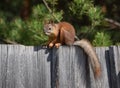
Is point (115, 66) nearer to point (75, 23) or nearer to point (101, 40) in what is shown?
point (101, 40)

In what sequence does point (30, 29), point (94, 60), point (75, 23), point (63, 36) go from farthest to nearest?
point (75, 23) → point (30, 29) → point (63, 36) → point (94, 60)

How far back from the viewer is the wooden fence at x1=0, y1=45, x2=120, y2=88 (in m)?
3.22

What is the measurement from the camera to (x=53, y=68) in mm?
3217

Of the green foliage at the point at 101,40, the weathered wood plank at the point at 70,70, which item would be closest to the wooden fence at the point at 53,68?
the weathered wood plank at the point at 70,70

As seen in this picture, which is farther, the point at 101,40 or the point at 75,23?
the point at 75,23

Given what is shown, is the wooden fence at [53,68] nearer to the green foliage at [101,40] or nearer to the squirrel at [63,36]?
the squirrel at [63,36]

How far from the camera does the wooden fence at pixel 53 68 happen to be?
322 centimetres

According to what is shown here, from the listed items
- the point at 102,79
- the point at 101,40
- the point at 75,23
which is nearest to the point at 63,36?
the point at 101,40

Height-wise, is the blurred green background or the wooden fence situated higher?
the blurred green background

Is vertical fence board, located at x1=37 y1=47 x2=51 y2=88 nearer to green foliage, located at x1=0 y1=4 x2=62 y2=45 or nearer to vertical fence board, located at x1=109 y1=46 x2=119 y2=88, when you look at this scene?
vertical fence board, located at x1=109 y1=46 x2=119 y2=88

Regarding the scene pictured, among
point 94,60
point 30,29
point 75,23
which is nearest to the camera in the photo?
point 94,60

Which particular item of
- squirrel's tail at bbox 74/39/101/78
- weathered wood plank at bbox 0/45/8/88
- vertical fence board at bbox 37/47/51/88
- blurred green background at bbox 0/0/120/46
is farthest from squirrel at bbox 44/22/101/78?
weathered wood plank at bbox 0/45/8/88

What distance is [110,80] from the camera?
3234 mm

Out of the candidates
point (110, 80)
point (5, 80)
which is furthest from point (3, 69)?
point (110, 80)
